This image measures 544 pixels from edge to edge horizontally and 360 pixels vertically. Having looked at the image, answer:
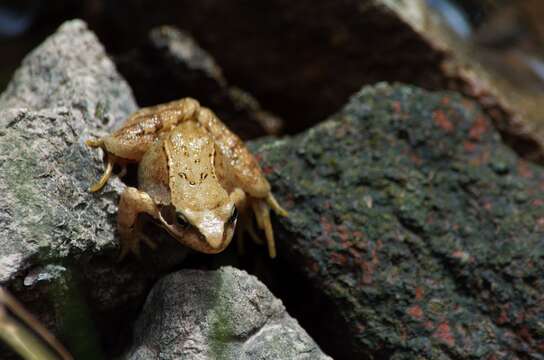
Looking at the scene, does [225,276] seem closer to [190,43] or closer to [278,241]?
[278,241]

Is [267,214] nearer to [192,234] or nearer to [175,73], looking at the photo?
[192,234]

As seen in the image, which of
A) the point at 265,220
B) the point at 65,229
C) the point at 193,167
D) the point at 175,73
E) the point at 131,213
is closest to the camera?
the point at 65,229

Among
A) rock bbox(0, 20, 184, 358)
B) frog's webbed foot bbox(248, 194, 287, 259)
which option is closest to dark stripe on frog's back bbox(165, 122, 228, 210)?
rock bbox(0, 20, 184, 358)

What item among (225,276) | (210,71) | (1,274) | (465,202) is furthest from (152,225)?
(210,71)

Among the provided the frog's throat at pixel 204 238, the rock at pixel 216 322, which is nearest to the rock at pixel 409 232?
the rock at pixel 216 322

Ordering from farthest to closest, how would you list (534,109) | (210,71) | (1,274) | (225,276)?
(534,109), (210,71), (225,276), (1,274)

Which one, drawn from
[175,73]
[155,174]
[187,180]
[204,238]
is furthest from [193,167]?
[175,73]
